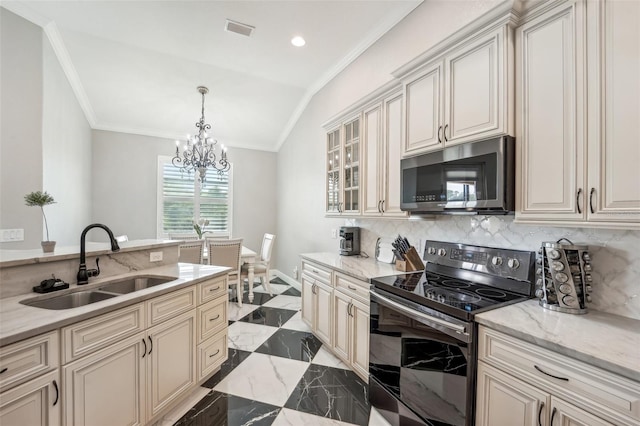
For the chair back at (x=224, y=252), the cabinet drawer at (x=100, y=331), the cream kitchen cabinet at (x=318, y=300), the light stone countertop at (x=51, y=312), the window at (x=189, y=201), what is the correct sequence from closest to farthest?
the light stone countertop at (x=51, y=312)
the cabinet drawer at (x=100, y=331)
the cream kitchen cabinet at (x=318, y=300)
the chair back at (x=224, y=252)
the window at (x=189, y=201)

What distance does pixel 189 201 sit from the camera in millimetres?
5453

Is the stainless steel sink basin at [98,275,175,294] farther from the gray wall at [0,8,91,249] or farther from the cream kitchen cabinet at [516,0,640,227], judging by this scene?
the cream kitchen cabinet at [516,0,640,227]

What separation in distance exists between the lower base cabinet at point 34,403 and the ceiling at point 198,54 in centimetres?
317

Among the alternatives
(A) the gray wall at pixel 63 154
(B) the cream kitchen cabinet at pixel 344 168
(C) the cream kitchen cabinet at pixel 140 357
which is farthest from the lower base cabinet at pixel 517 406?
(A) the gray wall at pixel 63 154

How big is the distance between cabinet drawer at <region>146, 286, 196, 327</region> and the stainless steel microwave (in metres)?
1.75

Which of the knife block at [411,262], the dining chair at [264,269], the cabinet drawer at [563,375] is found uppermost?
the knife block at [411,262]

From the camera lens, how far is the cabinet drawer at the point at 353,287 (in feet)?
7.10

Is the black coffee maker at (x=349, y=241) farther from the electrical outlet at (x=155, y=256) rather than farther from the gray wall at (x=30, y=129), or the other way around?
the gray wall at (x=30, y=129)

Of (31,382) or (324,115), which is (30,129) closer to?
(31,382)

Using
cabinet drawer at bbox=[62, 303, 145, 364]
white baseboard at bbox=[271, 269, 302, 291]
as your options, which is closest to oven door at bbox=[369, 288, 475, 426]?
cabinet drawer at bbox=[62, 303, 145, 364]

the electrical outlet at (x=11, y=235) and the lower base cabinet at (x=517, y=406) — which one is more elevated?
the electrical outlet at (x=11, y=235)

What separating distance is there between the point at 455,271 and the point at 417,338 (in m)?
0.66

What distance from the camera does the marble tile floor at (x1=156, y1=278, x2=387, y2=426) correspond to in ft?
6.24

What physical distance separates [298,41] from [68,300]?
325cm
